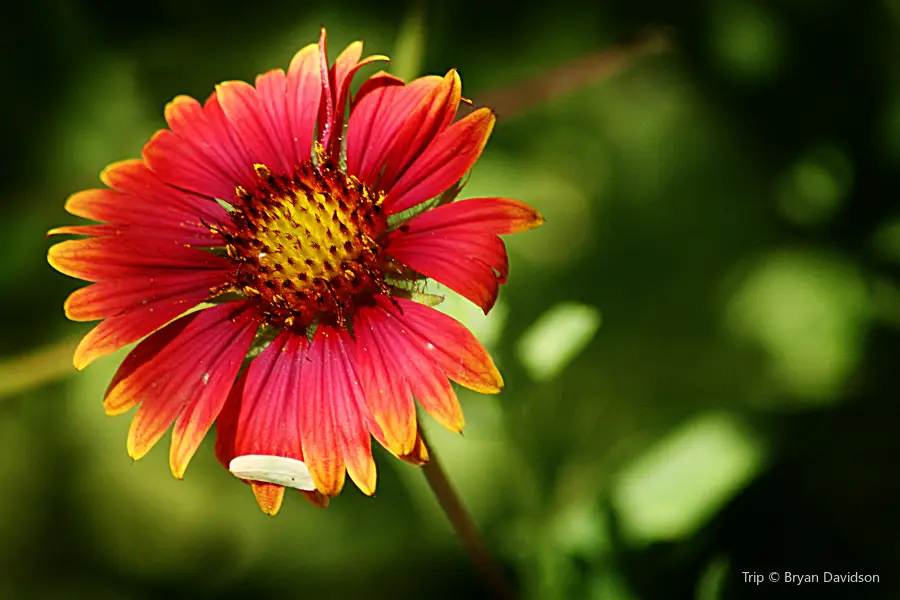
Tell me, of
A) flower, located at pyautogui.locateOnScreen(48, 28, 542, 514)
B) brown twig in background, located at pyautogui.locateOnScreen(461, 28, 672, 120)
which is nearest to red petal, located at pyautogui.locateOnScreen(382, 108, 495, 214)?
flower, located at pyautogui.locateOnScreen(48, 28, 542, 514)

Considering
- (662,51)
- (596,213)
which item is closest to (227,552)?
(596,213)

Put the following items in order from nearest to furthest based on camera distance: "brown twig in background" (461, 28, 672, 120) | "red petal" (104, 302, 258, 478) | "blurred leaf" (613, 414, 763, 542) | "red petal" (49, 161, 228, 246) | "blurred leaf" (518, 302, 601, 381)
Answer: "red petal" (104, 302, 258, 478), "red petal" (49, 161, 228, 246), "blurred leaf" (518, 302, 601, 381), "blurred leaf" (613, 414, 763, 542), "brown twig in background" (461, 28, 672, 120)

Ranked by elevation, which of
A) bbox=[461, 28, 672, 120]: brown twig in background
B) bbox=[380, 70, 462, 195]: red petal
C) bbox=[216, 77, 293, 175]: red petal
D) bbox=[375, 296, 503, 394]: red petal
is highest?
bbox=[461, 28, 672, 120]: brown twig in background

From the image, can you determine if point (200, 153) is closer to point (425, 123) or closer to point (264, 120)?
point (264, 120)

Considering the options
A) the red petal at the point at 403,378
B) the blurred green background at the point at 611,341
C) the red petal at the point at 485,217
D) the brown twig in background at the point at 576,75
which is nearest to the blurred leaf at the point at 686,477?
the blurred green background at the point at 611,341

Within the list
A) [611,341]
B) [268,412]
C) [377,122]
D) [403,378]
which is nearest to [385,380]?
[403,378]

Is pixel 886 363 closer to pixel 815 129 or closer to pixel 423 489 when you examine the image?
pixel 815 129

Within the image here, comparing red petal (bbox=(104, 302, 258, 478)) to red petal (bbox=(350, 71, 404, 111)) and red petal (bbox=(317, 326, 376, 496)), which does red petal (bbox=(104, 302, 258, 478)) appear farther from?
red petal (bbox=(350, 71, 404, 111))
